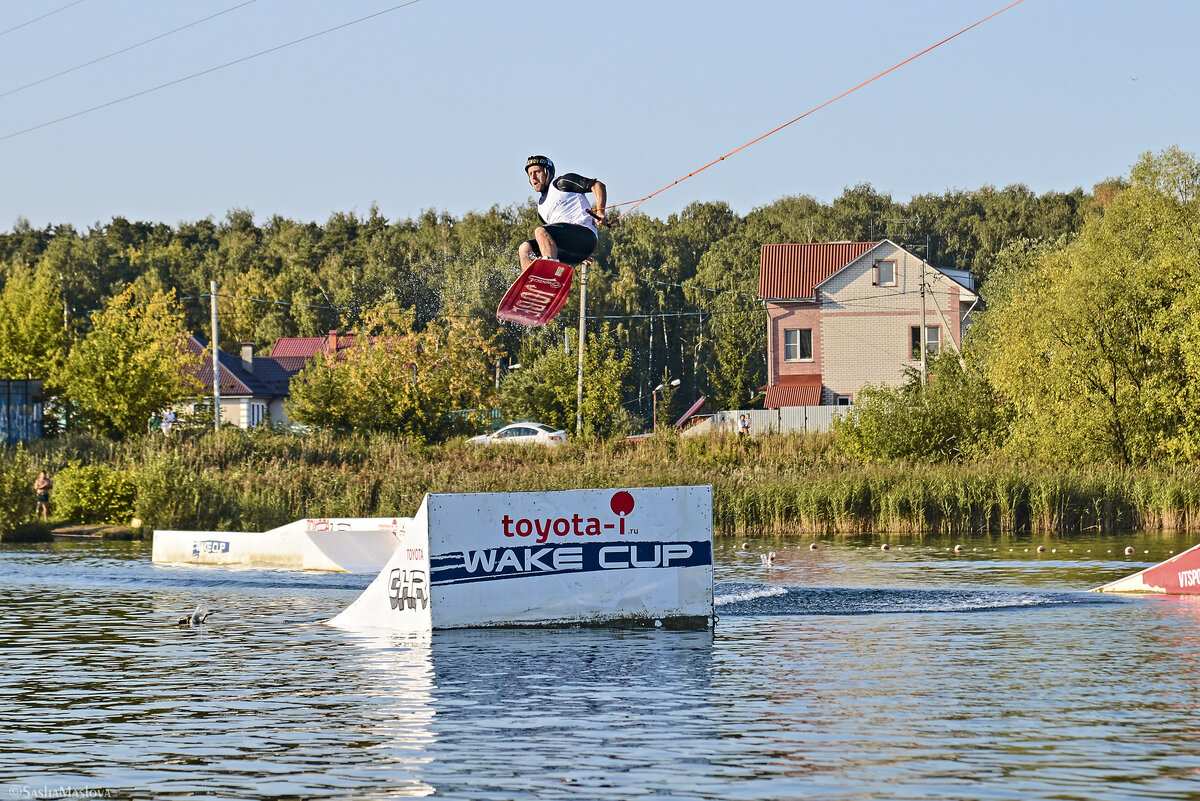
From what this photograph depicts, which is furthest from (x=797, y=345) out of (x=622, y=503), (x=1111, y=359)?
(x=622, y=503)

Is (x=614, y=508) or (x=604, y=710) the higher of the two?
(x=614, y=508)

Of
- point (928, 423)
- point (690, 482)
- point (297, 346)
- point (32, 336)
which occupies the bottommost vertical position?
point (690, 482)

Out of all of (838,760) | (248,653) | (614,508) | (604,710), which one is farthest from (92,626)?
(838,760)

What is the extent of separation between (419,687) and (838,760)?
4.98 metres

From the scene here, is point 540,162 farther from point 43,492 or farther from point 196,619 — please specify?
point 43,492

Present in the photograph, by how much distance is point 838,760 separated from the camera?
32.4 ft

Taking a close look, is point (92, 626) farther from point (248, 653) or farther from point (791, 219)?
point (791, 219)

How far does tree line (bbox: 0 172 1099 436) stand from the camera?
310ft

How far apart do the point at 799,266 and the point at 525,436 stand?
25.9 m

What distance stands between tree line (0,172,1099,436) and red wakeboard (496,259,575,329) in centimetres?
4809

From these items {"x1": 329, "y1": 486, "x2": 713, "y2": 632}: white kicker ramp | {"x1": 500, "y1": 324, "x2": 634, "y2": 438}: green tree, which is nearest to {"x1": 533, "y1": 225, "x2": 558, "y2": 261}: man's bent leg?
{"x1": 329, "y1": 486, "x2": 713, "y2": 632}: white kicker ramp

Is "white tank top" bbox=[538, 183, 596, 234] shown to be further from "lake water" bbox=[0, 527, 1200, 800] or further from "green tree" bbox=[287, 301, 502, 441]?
"green tree" bbox=[287, 301, 502, 441]

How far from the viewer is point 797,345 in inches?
3051

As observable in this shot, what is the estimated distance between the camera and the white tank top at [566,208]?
765 inches
